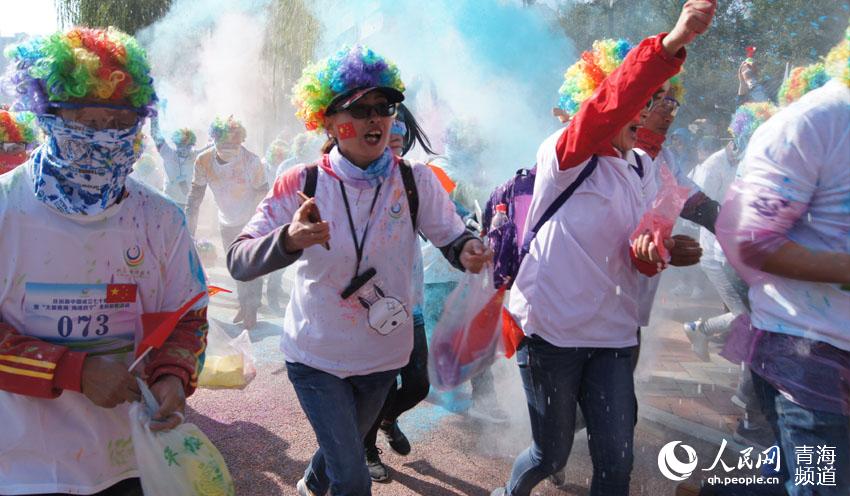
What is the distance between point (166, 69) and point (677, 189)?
20.0 metres

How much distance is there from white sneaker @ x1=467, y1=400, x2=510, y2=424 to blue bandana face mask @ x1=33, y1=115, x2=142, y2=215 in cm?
326

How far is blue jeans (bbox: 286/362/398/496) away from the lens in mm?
2660

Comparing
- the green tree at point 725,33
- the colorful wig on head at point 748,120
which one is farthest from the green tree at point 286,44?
the colorful wig on head at point 748,120

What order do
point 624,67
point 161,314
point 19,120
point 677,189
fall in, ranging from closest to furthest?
point 161,314 < point 624,67 < point 677,189 < point 19,120

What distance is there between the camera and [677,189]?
8.89ft

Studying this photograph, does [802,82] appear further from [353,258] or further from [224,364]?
[224,364]

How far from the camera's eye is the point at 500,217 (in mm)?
3264

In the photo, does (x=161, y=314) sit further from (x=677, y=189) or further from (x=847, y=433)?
(x=847, y=433)

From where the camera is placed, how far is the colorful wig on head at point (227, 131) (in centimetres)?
763

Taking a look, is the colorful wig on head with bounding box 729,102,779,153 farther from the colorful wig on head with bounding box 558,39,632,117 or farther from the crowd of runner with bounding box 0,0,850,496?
the colorful wig on head with bounding box 558,39,632,117

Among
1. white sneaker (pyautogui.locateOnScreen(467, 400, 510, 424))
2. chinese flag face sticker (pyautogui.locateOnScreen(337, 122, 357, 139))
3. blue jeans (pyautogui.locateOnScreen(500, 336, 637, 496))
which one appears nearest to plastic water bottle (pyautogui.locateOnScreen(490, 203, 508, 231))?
blue jeans (pyautogui.locateOnScreen(500, 336, 637, 496))

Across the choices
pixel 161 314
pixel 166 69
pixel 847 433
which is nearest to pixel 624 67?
pixel 847 433

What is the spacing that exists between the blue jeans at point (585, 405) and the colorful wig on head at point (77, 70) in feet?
5.72

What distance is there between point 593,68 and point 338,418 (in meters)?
1.92
